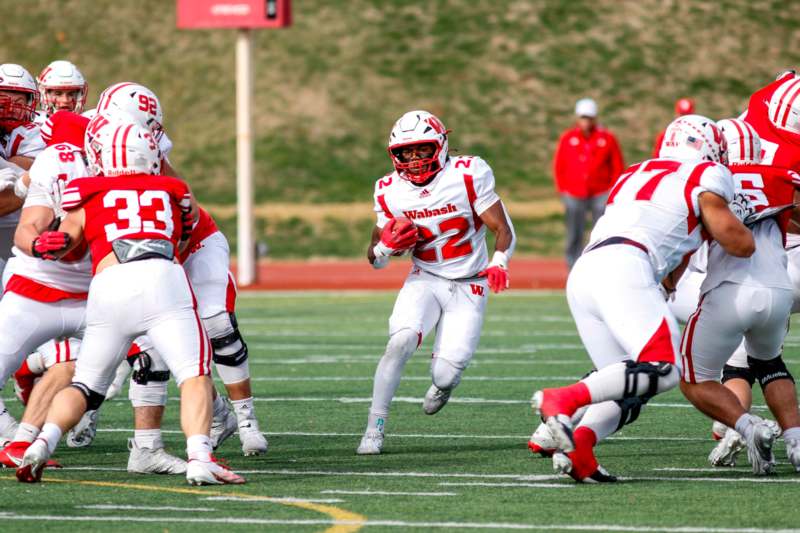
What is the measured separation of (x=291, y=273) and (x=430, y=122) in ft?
45.8

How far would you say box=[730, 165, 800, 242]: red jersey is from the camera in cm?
A: 709

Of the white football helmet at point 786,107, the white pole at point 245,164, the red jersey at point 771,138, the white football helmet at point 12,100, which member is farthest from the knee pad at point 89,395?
the white pole at point 245,164

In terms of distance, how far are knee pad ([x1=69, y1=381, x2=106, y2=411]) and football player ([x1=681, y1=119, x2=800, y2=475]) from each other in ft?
8.63

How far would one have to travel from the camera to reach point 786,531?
5.45 meters

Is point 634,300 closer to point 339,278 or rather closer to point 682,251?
point 682,251

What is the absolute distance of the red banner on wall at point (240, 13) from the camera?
18.8m

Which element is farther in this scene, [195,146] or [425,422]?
[195,146]

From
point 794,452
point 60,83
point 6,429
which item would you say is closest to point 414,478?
point 794,452

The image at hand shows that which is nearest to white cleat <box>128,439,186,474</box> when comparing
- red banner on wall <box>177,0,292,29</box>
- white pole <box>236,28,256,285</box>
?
white pole <box>236,28,256,285</box>

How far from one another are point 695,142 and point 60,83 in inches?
145

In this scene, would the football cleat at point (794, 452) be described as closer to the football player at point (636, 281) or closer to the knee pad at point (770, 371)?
the knee pad at point (770, 371)

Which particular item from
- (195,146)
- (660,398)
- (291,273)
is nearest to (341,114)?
(195,146)

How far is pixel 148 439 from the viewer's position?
7.04 m

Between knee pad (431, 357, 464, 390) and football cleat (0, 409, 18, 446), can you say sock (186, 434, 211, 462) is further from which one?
knee pad (431, 357, 464, 390)
